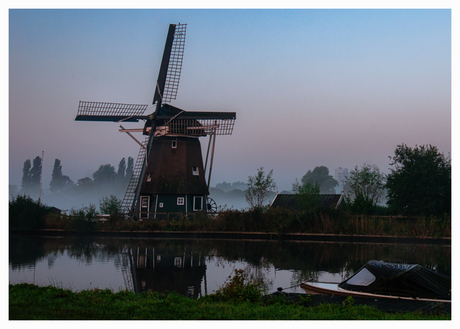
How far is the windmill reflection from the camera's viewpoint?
11195mm

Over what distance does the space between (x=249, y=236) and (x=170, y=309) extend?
53.4 ft

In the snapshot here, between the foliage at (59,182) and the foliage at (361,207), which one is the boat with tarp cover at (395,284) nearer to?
the foliage at (361,207)

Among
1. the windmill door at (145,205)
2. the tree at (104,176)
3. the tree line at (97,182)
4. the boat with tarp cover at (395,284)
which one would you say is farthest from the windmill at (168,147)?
the tree at (104,176)

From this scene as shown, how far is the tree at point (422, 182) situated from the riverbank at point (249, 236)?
93.3 inches

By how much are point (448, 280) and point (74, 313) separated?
728cm

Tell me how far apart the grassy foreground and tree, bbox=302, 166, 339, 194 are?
358ft

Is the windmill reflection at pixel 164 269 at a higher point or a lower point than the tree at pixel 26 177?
lower

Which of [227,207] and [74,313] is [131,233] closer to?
[227,207]

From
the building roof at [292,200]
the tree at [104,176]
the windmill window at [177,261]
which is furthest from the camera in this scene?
the tree at [104,176]

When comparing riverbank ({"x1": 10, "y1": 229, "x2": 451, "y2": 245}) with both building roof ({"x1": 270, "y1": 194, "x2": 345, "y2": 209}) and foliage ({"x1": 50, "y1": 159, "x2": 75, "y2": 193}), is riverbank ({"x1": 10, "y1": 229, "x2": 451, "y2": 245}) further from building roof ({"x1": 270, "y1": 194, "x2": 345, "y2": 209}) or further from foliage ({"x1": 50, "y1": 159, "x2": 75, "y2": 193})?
foliage ({"x1": 50, "y1": 159, "x2": 75, "y2": 193})

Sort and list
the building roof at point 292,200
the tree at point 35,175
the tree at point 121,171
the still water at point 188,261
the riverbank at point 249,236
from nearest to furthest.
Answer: the still water at point 188,261, the riverbank at point 249,236, the building roof at point 292,200, the tree at point 35,175, the tree at point 121,171

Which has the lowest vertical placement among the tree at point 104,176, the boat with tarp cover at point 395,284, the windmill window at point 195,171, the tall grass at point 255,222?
the boat with tarp cover at point 395,284

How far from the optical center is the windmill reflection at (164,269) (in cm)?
1120

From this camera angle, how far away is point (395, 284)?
9164 mm
